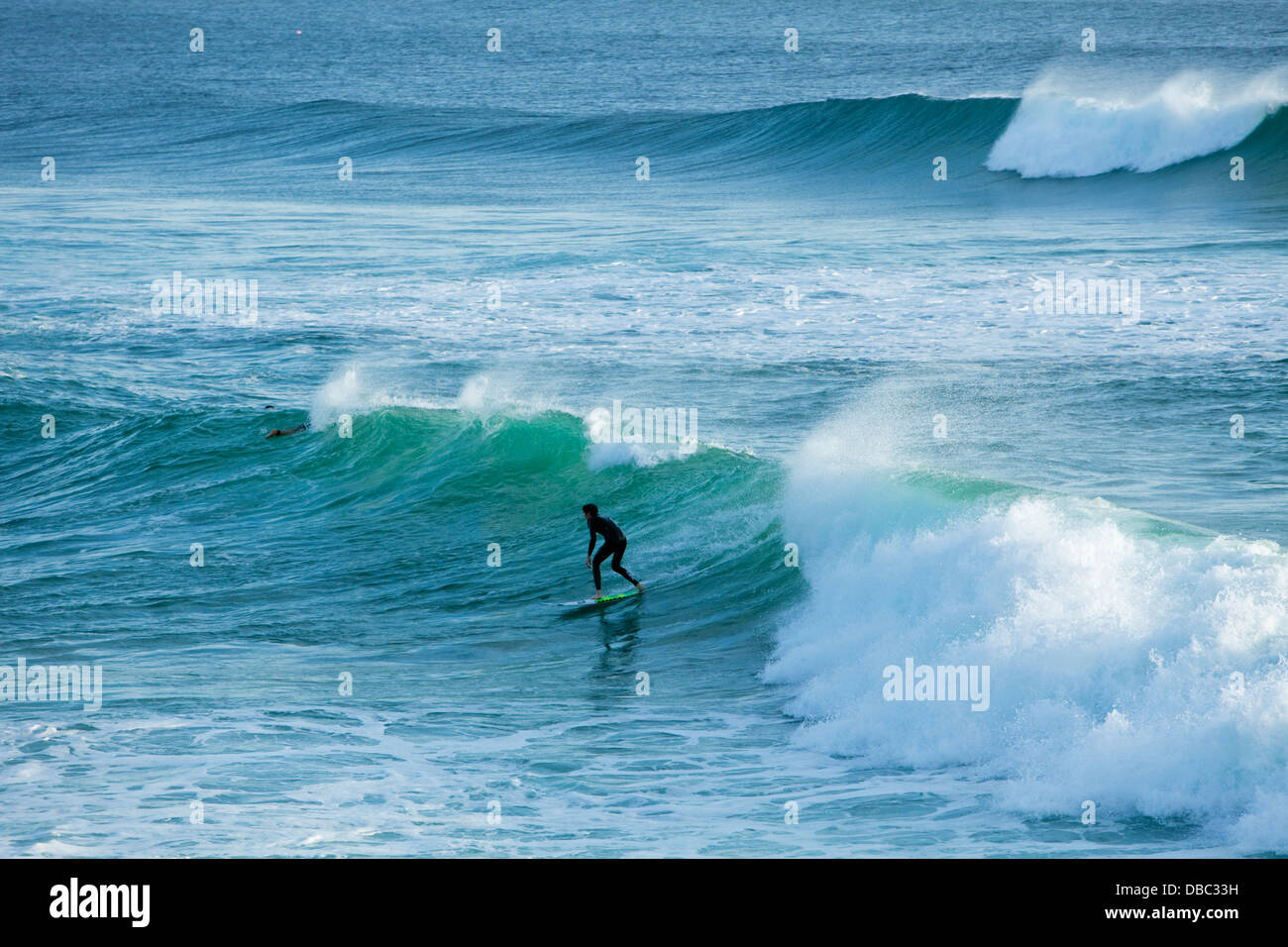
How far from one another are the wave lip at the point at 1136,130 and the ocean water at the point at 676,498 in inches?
5.6

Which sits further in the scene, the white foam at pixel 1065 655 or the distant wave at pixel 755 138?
the distant wave at pixel 755 138

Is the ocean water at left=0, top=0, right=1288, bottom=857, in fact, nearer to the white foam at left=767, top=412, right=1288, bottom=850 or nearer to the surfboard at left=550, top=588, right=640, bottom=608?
the white foam at left=767, top=412, right=1288, bottom=850

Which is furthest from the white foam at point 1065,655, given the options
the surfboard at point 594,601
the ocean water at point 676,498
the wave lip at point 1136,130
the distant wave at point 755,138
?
the wave lip at point 1136,130

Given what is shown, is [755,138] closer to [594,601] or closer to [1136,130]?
[1136,130]

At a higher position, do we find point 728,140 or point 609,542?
point 728,140

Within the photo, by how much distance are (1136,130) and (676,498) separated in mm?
26335

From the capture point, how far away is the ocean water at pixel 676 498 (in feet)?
27.4

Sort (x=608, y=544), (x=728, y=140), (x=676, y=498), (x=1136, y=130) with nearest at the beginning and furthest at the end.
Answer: (x=608, y=544) → (x=676, y=498) → (x=1136, y=130) → (x=728, y=140)

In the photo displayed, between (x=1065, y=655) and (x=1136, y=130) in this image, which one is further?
(x=1136, y=130)

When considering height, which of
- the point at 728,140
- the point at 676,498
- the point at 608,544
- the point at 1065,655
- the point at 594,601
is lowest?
the point at 594,601

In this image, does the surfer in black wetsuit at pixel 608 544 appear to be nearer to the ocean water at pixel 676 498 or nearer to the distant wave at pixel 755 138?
the ocean water at pixel 676 498

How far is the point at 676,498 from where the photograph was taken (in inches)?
589

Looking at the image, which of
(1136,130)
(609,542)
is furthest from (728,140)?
(609,542)
